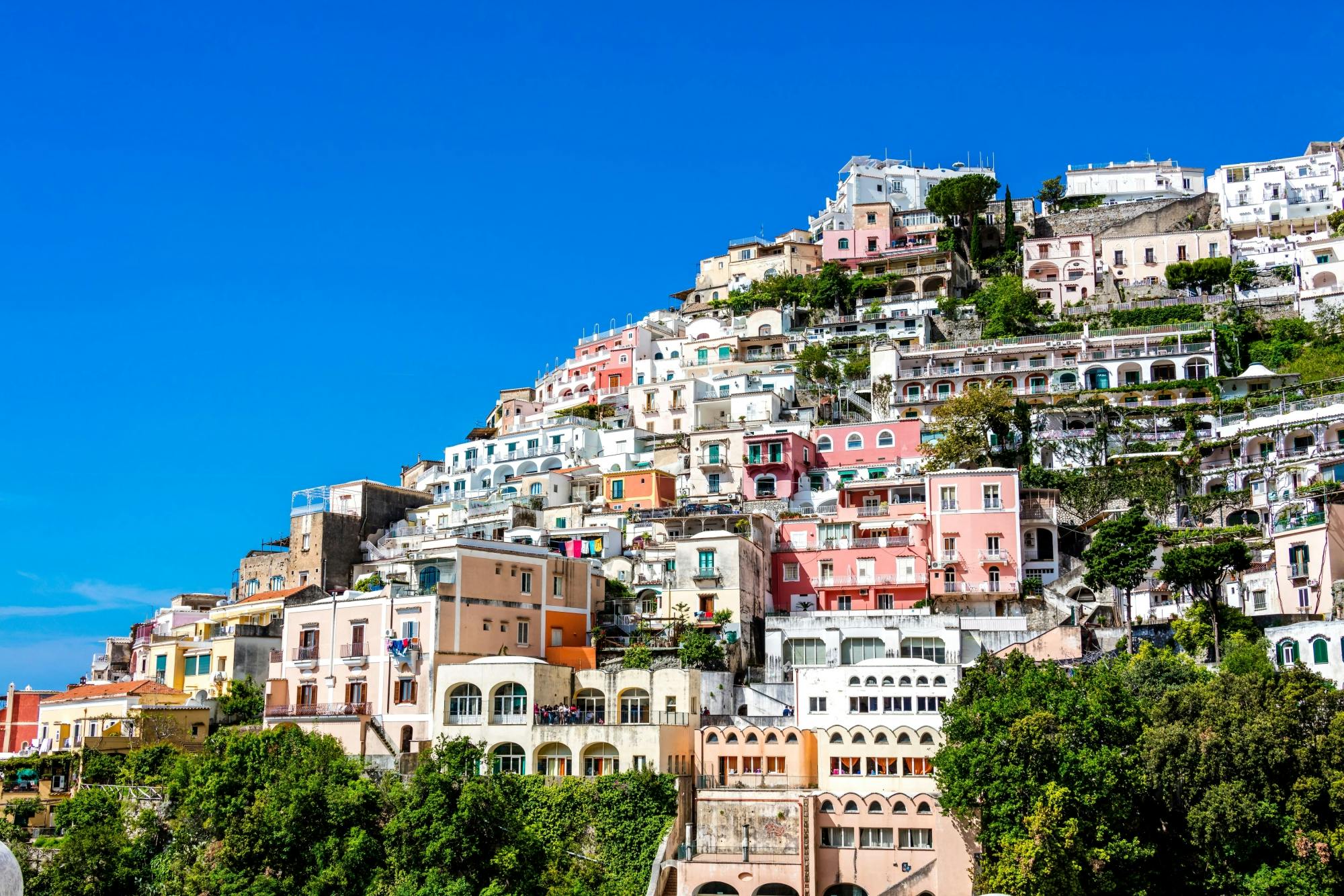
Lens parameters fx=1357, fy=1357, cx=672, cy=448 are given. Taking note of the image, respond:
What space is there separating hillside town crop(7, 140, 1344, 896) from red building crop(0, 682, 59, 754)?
15cm

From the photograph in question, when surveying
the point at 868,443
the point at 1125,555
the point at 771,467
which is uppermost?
the point at 868,443

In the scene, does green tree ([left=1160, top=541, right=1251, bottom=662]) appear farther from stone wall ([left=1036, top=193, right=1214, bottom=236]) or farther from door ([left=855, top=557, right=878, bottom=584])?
stone wall ([left=1036, top=193, right=1214, bottom=236])

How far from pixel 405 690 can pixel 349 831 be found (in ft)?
28.1

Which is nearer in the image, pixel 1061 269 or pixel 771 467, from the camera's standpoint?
pixel 771 467

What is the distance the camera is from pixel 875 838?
45.2 m

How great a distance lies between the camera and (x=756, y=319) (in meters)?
95.1

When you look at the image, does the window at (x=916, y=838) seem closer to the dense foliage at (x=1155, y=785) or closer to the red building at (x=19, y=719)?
the dense foliage at (x=1155, y=785)

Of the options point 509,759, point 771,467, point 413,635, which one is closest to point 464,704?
point 509,759

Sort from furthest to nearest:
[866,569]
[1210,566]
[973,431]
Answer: [973,431], [866,569], [1210,566]

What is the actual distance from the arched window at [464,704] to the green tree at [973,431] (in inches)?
1078

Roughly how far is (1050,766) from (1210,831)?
15.4ft

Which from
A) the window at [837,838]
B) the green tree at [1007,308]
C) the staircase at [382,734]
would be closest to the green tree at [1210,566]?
the window at [837,838]

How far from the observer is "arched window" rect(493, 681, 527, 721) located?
164 feet

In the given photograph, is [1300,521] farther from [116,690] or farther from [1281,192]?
[1281,192]
